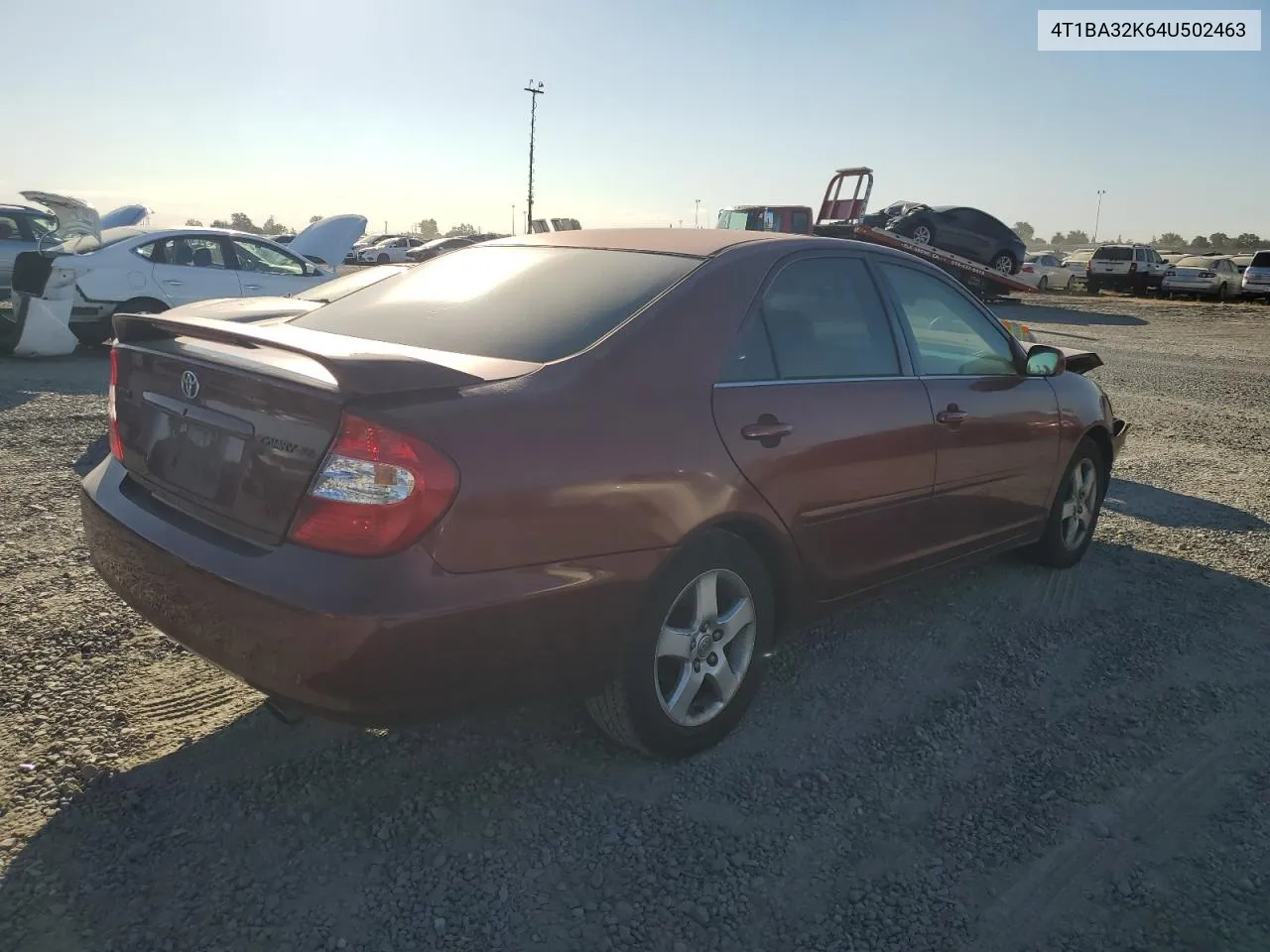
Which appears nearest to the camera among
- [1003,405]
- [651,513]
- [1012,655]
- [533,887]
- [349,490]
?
[349,490]

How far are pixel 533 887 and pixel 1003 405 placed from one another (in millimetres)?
2858

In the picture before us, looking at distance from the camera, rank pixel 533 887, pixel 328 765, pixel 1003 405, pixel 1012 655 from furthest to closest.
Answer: pixel 1003 405 → pixel 1012 655 → pixel 328 765 → pixel 533 887

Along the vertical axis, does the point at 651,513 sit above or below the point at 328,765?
above

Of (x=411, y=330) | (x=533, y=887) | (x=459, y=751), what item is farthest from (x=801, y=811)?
(x=411, y=330)

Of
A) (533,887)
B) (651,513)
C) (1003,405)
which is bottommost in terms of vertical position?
(533,887)

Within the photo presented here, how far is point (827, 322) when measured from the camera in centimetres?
337

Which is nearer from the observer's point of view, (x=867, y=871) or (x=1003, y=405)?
(x=867, y=871)

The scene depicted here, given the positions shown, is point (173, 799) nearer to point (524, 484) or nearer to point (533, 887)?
point (533, 887)

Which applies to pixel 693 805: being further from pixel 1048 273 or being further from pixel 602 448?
pixel 1048 273

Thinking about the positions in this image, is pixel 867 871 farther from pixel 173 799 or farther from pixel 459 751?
pixel 173 799

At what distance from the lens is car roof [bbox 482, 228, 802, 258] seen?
3.21 metres

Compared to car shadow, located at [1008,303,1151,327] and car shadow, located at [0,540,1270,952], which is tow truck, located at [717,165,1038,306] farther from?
car shadow, located at [0,540,1270,952]

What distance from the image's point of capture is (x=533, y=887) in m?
2.32

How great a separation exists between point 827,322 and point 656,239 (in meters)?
0.69
